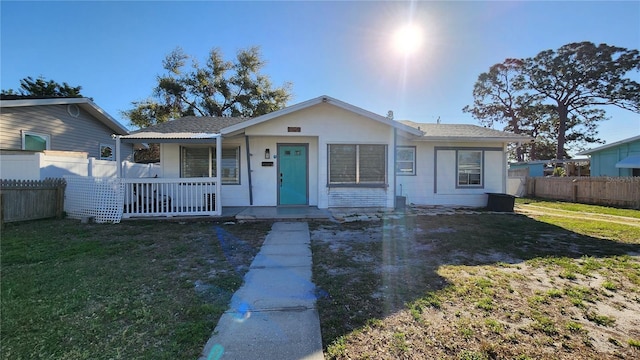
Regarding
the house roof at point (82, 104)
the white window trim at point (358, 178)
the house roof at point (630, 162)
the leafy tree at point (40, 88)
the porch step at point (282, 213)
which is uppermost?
the leafy tree at point (40, 88)

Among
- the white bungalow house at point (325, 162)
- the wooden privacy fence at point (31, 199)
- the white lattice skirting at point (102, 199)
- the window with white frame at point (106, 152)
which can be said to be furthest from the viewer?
the window with white frame at point (106, 152)

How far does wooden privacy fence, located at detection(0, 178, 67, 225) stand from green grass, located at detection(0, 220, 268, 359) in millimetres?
1528

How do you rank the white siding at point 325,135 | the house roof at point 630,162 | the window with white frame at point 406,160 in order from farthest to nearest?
the house roof at point 630,162 → the window with white frame at point 406,160 → the white siding at point 325,135

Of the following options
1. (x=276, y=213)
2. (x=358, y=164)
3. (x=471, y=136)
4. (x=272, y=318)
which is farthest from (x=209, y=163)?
(x=471, y=136)

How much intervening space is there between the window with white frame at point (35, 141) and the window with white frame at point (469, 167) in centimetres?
1696

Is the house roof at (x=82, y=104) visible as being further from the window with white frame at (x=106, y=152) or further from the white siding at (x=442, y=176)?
the white siding at (x=442, y=176)

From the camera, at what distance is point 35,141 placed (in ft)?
37.0

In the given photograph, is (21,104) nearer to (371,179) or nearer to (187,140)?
(187,140)

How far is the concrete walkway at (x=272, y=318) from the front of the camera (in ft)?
7.52

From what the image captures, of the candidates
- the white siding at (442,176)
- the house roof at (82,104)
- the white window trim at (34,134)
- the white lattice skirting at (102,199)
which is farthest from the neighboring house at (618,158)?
the white window trim at (34,134)

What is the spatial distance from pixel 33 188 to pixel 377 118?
1052 centimetres

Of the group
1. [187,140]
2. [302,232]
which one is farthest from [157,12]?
[302,232]

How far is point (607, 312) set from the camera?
3.02 meters

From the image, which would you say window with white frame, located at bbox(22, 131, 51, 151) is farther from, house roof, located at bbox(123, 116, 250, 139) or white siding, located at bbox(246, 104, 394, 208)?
white siding, located at bbox(246, 104, 394, 208)
